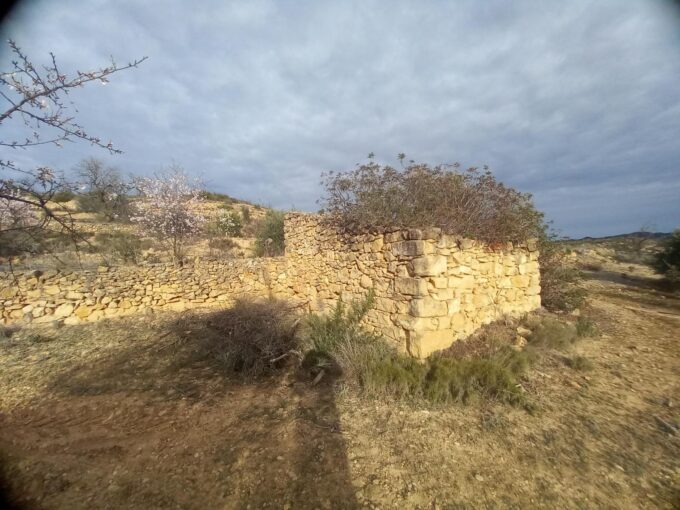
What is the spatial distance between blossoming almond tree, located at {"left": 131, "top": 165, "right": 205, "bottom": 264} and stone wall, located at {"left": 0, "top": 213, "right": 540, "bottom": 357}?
4.53 meters

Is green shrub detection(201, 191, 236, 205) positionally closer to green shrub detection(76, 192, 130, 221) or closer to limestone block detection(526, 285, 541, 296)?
green shrub detection(76, 192, 130, 221)

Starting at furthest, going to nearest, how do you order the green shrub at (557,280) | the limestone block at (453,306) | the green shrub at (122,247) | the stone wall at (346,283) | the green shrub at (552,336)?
the green shrub at (122,247) → the green shrub at (557,280) → the green shrub at (552,336) → the limestone block at (453,306) → the stone wall at (346,283)

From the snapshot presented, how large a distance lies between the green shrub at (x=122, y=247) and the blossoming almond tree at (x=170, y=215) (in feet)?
2.72

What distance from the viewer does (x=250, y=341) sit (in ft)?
16.3

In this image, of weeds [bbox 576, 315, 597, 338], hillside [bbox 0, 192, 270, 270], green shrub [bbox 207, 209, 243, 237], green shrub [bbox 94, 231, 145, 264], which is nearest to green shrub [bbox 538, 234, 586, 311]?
weeds [bbox 576, 315, 597, 338]

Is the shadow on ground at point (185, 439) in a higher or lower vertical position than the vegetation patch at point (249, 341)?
lower

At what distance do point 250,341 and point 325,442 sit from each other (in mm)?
2443

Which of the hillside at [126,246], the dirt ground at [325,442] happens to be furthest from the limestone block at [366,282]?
the hillside at [126,246]

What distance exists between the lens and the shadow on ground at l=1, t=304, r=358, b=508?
8.16 ft

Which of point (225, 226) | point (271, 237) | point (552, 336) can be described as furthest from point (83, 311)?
point (552, 336)

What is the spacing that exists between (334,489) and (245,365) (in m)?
2.54

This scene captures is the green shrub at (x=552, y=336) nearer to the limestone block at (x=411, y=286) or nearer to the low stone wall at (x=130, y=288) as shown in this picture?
the limestone block at (x=411, y=286)

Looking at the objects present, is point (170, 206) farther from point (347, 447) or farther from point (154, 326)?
point (347, 447)

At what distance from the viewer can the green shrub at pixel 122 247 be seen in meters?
11.6
